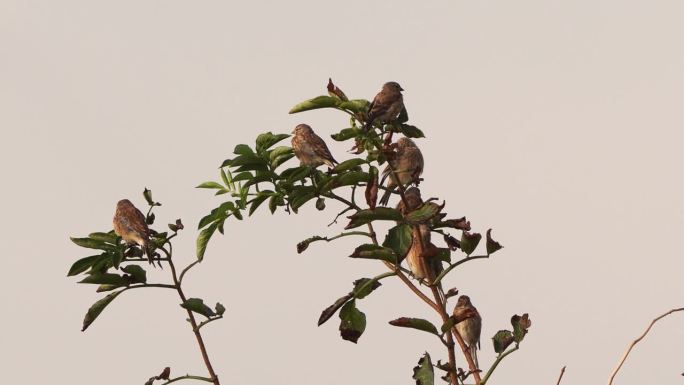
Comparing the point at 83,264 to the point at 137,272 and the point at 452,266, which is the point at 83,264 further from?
the point at 452,266

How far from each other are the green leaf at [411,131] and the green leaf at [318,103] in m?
0.48

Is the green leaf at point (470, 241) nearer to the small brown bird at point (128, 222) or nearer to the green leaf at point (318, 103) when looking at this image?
the green leaf at point (318, 103)

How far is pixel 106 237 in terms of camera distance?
19.1 ft

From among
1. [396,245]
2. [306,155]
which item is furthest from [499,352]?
[306,155]

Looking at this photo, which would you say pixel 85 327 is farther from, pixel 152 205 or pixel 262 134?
Result: pixel 262 134

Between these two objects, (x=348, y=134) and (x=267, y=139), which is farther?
(x=267, y=139)

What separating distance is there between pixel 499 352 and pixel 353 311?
0.74m

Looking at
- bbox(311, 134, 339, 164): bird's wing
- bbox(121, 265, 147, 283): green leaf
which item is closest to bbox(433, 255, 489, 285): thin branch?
bbox(121, 265, 147, 283): green leaf

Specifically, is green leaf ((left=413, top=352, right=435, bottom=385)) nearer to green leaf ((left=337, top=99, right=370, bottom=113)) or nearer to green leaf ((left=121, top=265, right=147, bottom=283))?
green leaf ((left=337, top=99, right=370, bottom=113))

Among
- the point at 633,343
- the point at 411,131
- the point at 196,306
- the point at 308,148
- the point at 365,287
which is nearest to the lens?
the point at 633,343

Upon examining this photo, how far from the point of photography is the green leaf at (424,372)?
5.19 metres

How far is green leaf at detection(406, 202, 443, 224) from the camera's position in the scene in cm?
497

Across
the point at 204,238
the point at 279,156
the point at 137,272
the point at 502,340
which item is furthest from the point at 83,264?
the point at 502,340

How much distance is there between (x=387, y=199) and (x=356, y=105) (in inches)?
144
